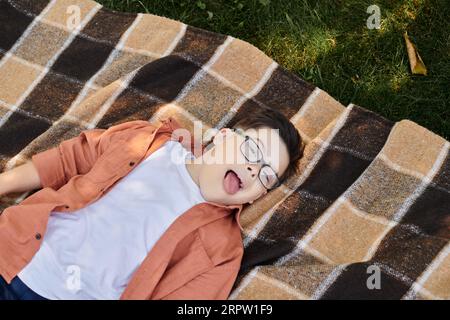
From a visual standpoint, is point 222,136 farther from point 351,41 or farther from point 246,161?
point 351,41

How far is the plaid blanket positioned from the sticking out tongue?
31 cm

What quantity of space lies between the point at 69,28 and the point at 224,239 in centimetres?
148

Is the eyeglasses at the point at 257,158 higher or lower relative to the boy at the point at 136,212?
higher

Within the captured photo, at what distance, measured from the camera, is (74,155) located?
2.64 m

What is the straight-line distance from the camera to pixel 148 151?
2627 mm

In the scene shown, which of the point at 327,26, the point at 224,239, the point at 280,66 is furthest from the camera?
the point at 327,26

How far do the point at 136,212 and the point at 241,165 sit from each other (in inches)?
17.2

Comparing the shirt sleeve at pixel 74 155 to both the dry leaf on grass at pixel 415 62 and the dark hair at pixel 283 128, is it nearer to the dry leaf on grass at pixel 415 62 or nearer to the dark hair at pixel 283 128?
the dark hair at pixel 283 128

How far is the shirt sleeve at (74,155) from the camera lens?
2.60m

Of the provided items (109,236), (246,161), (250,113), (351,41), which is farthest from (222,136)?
(351,41)

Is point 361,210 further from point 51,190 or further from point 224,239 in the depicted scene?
point 51,190

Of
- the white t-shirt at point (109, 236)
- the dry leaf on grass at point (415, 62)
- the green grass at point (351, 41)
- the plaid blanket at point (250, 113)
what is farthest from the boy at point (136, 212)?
the dry leaf on grass at point (415, 62)

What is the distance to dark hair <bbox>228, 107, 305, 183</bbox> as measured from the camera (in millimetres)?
2558
